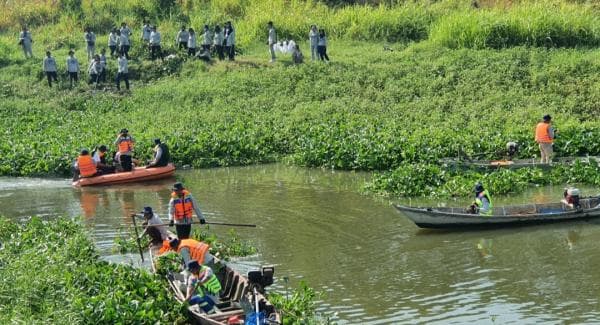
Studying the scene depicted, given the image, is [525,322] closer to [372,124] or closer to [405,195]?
[405,195]

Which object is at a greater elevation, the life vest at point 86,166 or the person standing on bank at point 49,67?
the person standing on bank at point 49,67

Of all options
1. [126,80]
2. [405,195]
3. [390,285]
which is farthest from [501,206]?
[126,80]

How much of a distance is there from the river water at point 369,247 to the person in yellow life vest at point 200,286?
6.86ft

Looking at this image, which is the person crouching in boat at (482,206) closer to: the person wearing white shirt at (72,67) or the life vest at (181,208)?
the life vest at (181,208)

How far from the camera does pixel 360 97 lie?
121ft

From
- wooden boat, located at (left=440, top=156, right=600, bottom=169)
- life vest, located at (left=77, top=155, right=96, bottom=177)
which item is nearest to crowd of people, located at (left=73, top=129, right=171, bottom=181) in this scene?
life vest, located at (left=77, top=155, right=96, bottom=177)

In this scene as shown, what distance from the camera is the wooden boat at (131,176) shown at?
28.7 meters

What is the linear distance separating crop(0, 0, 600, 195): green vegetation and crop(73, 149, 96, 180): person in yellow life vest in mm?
2146

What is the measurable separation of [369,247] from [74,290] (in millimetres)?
7029

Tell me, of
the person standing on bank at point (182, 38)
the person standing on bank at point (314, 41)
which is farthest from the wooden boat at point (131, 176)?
the person standing on bank at point (182, 38)

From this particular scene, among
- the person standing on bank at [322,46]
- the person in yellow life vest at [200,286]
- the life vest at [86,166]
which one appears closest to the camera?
the person in yellow life vest at [200,286]

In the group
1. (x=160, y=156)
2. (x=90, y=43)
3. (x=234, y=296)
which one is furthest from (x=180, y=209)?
(x=90, y=43)

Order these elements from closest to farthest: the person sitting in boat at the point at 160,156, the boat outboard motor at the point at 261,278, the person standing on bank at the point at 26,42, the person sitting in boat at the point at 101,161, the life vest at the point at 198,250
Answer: the boat outboard motor at the point at 261,278
the life vest at the point at 198,250
the person sitting in boat at the point at 101,161
the person sitting in boat at the point at 160,156
the person standing on bank at the point at 26,42

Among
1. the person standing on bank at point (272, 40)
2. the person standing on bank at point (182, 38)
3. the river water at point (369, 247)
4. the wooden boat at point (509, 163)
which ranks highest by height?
the person standing on bank at point (182, 38)
